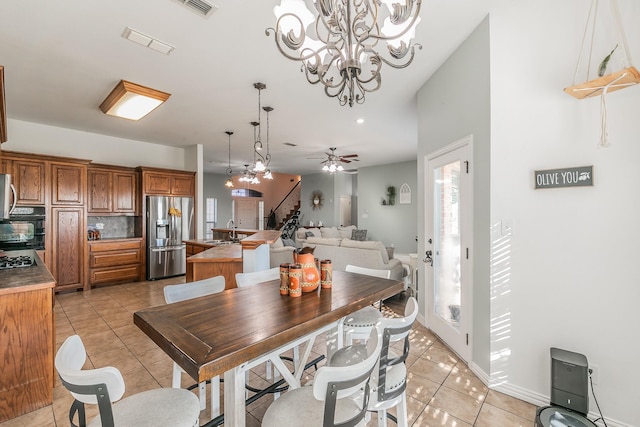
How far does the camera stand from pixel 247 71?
3180mm

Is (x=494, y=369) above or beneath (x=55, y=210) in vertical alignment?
beneath

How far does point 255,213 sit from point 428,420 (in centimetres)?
1165

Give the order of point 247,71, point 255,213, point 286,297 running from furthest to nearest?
1. point 255,213
2. point 247,71
3. point 286,297

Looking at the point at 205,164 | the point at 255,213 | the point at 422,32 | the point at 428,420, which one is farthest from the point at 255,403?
the point at 255,213

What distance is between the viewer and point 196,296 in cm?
199

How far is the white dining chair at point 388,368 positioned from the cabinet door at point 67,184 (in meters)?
5.55

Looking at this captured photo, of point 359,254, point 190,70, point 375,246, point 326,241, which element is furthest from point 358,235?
point 190,70

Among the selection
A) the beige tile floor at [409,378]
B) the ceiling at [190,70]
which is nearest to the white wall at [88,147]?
the ceiling at [190,70]

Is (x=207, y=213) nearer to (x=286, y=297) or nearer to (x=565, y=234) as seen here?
(x=286, y=297)

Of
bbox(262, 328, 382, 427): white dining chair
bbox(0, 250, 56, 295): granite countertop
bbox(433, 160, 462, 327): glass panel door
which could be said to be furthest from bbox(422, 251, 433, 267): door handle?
bbox(0, 250, 56, 295): granite countertop

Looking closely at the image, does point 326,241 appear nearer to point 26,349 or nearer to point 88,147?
point 26,349

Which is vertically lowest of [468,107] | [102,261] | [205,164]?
[102,261]

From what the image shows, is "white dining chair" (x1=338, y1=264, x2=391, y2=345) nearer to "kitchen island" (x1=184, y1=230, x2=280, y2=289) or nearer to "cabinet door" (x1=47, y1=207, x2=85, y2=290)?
"kitchen island" (x1=184, y1=230, x2=280, y2=289)

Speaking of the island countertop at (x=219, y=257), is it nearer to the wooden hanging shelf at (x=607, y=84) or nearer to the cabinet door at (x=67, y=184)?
the cabinet door at (x=67, y=184)
